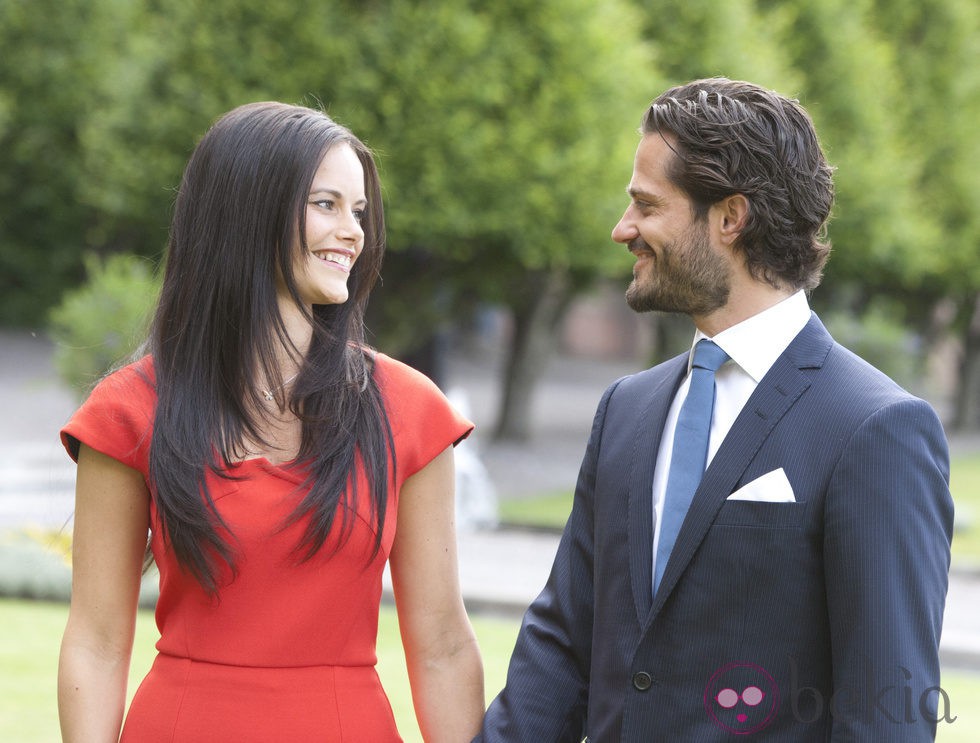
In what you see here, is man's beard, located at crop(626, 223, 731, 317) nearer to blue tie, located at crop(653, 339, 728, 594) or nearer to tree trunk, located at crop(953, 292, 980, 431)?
blue tie, located at crop(653, 339, 728, 594)

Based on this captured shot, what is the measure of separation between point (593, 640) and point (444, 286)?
522 inches

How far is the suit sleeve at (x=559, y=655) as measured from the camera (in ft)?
9.26

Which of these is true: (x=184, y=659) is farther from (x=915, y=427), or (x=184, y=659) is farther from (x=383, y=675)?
(x=383, y=675)

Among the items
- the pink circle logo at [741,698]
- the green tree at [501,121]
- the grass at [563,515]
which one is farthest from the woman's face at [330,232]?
the grass at [563,515]

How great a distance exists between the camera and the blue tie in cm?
264

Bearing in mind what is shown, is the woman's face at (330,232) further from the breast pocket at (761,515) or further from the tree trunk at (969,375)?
the tree trunk at (969,375)

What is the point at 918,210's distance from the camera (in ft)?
82.8

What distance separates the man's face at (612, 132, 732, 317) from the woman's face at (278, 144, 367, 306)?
0.60 meters

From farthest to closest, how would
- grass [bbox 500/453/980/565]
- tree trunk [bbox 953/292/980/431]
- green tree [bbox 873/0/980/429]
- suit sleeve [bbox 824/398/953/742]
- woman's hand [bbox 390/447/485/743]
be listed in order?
tree trunk [bbox 953/292/980/431]
green tree [bbox 873/0/980/429]
grass [bbox 500/453/980/565]
woman's hand [bbox 390/447/485/743]
suit sleeve [bbox 824/398/953/742]

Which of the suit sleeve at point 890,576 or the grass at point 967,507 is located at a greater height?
the suit sleeve at point 890,576

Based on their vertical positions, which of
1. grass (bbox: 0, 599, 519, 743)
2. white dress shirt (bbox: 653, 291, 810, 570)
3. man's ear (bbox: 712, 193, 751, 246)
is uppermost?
man's ear (bbox: 712, 193, 751, 246)

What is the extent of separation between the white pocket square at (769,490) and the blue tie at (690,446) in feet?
0.40

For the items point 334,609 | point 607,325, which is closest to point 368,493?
point 334,609

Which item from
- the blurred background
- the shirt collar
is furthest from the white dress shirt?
the blurred background
